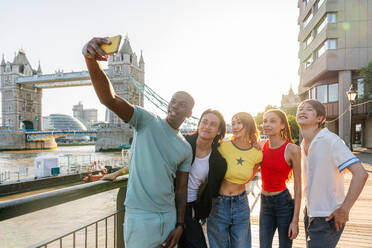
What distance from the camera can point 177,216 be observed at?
72.9 inches

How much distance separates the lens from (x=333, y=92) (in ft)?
71.7

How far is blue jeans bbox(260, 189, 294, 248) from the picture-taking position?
8.01 feet

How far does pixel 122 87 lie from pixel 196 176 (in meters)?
58.8

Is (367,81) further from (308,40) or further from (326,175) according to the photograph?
(326,175)

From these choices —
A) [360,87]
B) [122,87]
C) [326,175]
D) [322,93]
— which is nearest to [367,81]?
[360,87]

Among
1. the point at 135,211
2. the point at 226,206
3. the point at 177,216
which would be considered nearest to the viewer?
the point at 135,211

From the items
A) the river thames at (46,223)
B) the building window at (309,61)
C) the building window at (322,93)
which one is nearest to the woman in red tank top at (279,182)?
the river thames at (46,223)

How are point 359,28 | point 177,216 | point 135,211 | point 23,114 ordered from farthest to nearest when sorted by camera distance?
point 23,114 < point 359,28 < point 177,216 < point 135,211

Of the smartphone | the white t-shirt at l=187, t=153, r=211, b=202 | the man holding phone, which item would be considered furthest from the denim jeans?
the smartphone

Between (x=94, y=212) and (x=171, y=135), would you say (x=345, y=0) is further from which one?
(x=171, y=135)

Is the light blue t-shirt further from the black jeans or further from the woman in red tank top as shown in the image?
the woman in red tank top

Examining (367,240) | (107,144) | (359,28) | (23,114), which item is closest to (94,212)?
(367,240)

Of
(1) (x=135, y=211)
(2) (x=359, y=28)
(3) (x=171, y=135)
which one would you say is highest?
(2) (x=359, y=28)

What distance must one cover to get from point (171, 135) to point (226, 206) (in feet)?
3.16
